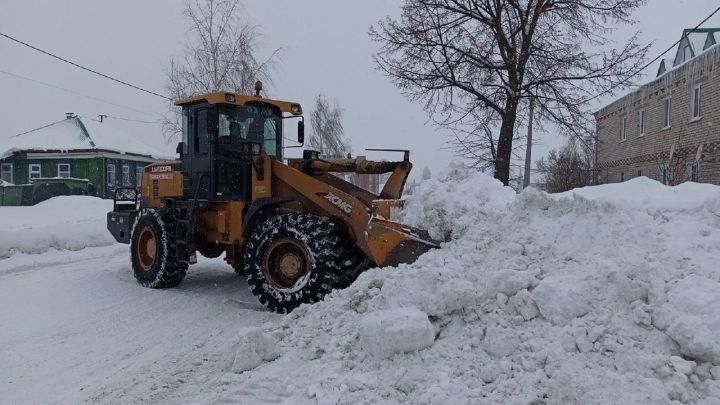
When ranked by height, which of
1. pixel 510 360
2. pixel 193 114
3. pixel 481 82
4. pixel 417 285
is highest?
pixel 481 82

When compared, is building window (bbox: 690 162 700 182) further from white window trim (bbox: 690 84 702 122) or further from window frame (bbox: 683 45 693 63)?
window frame (bbox: 683 45 693 63)

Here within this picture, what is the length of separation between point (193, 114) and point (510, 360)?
19.2 feet

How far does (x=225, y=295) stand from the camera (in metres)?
7.88

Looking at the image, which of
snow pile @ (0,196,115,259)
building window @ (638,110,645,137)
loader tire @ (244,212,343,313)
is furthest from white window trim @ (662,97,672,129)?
snow pile @ (0,196,115,259)

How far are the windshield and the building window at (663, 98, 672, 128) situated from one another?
1530 centimetres

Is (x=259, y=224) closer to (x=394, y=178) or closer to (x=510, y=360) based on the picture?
(x=394, y=178)

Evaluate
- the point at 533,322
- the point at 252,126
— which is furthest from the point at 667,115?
the point at 533,322

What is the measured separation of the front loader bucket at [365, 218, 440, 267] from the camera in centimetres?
595

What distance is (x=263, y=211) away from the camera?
719 centimetres

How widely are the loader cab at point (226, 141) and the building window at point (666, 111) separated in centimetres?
1521

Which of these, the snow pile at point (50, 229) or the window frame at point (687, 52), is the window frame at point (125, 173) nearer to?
the snow pile at point (50, 229)

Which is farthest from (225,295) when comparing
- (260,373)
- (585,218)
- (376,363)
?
(585,218)

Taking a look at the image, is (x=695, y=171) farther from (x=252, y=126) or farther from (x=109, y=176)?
(x=109, y=176)

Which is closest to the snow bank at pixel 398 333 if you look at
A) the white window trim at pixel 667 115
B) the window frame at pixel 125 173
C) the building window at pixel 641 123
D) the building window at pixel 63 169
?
the white window trim at pixel 667 115
